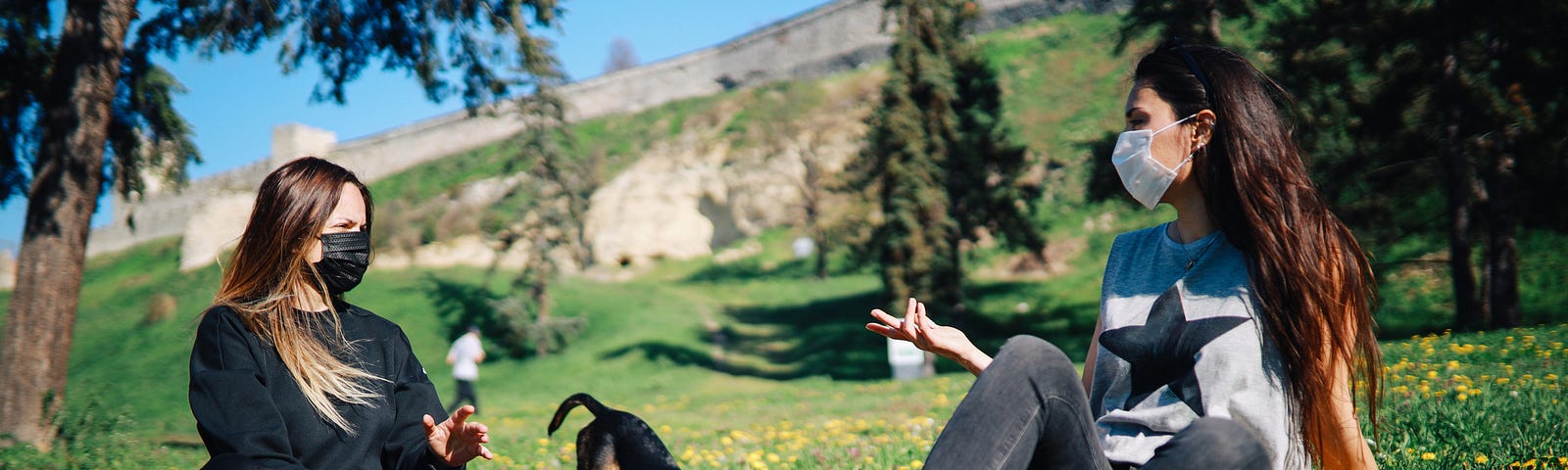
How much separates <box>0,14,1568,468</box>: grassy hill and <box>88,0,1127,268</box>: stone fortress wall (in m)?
2.48

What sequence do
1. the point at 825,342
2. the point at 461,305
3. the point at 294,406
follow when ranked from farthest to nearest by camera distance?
1. the point at 461,305
2. the point at 825,342
3. the point at 294,406

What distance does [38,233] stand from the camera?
27.9ft

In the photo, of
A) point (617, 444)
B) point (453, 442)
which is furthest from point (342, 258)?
point (617, 444)

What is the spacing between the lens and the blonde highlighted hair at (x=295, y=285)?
2.61 meters

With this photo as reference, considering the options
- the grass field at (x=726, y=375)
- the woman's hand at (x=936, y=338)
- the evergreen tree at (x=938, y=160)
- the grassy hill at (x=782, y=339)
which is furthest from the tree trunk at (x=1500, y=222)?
the woman's hand at (x=936, y=338)

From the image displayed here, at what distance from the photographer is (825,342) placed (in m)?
24.4

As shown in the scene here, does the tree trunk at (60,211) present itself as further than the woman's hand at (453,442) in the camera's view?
Yes

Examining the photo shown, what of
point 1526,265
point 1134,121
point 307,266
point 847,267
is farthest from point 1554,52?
point 847,267

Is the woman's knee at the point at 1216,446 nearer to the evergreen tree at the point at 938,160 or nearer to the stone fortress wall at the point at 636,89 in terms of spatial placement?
the evergreen tree at the point at 938,160

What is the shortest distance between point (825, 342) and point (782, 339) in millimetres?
2464

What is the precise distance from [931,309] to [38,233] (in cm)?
1736

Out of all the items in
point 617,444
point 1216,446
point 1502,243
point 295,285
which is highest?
point 295,285

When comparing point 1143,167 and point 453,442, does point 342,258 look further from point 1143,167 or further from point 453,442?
point 1143,167

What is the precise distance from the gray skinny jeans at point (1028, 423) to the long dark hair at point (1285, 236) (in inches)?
13.9
